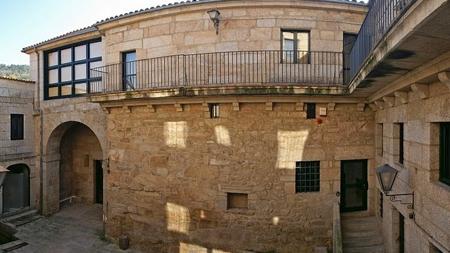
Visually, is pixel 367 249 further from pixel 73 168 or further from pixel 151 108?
pixel 73 168

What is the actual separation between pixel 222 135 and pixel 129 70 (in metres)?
4.35

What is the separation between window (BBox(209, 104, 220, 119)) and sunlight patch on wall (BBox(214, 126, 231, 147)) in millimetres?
340

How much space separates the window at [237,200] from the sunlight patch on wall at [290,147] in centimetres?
140

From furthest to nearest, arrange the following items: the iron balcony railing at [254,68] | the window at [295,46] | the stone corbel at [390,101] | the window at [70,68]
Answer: the window at [70,68] < the window at [295,46] < the iron balcony railing at [254,68] < the stone corbel at [390,101]

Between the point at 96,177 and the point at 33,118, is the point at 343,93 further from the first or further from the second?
the point at 33,118

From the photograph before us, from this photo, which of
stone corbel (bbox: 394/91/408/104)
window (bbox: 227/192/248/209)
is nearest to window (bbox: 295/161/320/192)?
window (bbox: 227/192/248/209)

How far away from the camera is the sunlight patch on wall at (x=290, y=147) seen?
8469mm

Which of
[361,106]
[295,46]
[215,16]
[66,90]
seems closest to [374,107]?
[361,106]

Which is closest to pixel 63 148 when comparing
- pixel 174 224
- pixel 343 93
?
pixel 174 224

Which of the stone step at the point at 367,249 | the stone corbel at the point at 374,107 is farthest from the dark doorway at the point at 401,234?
the stone corbel at the point at 374,107

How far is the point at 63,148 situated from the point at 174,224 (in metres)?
8.84

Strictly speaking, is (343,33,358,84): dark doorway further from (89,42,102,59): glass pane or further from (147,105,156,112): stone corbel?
(89,42,102,59): glass pane

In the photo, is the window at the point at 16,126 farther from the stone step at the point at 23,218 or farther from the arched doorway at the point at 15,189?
the stone step at the point at 23,218

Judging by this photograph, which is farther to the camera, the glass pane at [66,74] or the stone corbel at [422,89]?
the glass pane at [66,74]
